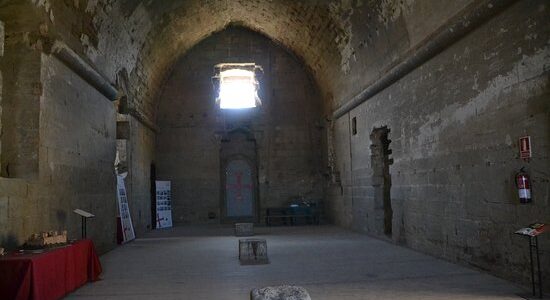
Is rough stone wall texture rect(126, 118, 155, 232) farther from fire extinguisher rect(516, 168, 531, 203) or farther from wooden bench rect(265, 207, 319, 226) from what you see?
fire extinguisher rect(516, 168, 531, 203)

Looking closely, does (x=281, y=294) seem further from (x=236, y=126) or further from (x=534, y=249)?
(x=236, y=126)

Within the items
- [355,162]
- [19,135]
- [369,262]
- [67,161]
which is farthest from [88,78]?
[355,162]

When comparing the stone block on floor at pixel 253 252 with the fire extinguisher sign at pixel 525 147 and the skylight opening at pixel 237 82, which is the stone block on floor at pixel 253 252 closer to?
the skylight opening at pixel 237 82

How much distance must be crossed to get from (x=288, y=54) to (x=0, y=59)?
11.7m

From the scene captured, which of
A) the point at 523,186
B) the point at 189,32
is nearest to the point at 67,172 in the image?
the point at 523,186

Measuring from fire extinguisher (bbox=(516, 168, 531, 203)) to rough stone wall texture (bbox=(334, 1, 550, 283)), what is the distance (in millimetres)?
77

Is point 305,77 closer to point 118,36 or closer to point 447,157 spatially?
point 118,36

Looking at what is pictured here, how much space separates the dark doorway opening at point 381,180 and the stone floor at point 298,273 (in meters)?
0.64

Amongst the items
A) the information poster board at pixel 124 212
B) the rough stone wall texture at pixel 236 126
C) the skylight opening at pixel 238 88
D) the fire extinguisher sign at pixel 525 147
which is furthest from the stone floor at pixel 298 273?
the rough stone wall texture at pixel 236 126

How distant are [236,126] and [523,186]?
12565 millimetres

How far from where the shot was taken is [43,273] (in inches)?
208

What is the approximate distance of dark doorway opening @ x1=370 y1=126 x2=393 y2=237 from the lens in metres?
11.4

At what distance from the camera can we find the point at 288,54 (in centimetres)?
1762

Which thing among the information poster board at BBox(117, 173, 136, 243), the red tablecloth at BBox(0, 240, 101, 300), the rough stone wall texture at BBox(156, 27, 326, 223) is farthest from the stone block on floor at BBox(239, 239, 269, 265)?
the rough stone wall texture at BBox(156, 27, 326, 223)
